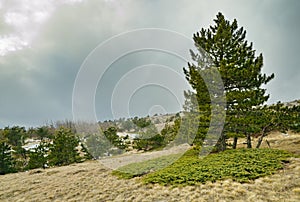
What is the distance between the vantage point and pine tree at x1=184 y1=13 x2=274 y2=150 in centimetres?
1491

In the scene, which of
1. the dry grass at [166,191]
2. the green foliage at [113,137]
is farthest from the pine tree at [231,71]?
the green foliage at [113,137]

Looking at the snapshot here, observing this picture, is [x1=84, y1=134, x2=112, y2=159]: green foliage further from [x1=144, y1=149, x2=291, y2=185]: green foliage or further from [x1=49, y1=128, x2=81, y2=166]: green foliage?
[x1=144, y1=149, x2=291, y2=185]: green foliage

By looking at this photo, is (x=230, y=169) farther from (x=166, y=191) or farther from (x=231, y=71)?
(x=231, y=71)

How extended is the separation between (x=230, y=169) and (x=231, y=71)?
23.3ft

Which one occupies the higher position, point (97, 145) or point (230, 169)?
point (97, 145)

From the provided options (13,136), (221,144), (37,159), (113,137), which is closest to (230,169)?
(221,144)

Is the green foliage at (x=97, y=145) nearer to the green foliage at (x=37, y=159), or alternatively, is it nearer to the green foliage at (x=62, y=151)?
the green foliage at (x=62, y=151)

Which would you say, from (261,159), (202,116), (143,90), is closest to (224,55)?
(202,116)

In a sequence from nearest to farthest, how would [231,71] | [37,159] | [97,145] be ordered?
[231,71]
[37,159]
[97,145]

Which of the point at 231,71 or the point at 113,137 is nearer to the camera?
the point at 231,71

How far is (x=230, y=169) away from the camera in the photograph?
10797 millimetres

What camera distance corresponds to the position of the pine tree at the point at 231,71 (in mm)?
14906

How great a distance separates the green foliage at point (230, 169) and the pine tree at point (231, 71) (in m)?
3.17

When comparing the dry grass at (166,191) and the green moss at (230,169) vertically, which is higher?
the green moss at (230,169)
